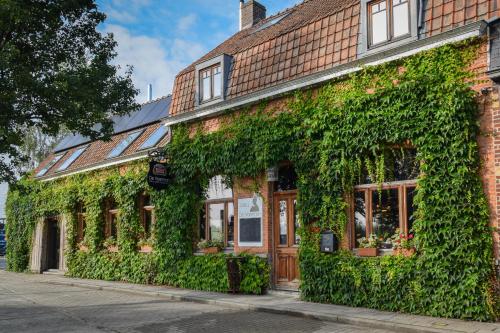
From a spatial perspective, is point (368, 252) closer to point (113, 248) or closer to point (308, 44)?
point (308, 44)

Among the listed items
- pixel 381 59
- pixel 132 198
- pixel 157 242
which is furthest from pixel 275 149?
pixel 132 198

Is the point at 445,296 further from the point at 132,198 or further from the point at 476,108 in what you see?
the point at 132,198

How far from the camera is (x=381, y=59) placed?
1045cm

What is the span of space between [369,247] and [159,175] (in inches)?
274

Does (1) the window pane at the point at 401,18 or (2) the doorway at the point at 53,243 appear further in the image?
(2) the doorway at the point at 53,243

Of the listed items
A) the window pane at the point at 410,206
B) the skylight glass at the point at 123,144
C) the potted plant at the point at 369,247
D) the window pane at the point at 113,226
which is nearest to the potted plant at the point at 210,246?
the potted plant at the point at 369,247

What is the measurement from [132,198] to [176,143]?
126 inches

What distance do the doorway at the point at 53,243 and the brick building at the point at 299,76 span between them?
729cm

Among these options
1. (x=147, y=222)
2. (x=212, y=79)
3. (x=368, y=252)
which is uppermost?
(x=212, y=79)

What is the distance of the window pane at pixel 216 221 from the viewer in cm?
1423

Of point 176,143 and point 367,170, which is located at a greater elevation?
point 176,143

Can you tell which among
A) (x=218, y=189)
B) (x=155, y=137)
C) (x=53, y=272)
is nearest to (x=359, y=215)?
(x=218, y=189)

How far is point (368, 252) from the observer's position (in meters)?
10.4

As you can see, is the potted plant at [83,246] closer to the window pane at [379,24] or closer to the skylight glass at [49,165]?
the skylight glass at [49,165]
